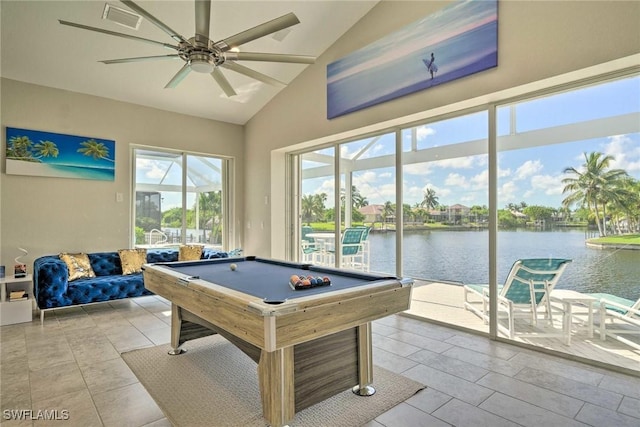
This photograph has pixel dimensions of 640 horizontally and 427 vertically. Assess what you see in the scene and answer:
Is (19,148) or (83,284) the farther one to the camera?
(19,148)

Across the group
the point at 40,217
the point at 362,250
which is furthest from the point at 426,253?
the point at 40,217

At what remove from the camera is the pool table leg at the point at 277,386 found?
6.32 ft

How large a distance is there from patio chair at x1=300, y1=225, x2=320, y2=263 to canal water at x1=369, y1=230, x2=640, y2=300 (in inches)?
49.2

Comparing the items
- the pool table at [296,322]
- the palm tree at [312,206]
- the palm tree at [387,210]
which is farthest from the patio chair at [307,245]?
the pool table at [296,322]

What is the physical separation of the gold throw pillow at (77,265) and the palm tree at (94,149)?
1.46m

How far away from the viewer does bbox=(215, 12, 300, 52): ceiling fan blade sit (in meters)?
2.44

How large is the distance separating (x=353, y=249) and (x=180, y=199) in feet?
10.7

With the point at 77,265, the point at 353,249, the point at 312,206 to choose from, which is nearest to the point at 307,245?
the point at 312,206

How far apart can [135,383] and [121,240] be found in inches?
133

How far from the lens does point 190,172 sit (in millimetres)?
6203

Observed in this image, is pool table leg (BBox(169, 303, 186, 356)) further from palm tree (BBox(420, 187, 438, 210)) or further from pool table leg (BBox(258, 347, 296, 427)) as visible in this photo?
palm tree (BBox(420, 187, 438, 210))

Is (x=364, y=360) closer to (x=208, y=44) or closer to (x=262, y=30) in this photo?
(x=262, y=30)

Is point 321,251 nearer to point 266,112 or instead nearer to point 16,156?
point 266,112

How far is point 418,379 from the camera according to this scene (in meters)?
2.54
